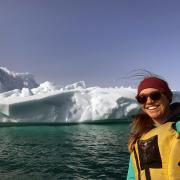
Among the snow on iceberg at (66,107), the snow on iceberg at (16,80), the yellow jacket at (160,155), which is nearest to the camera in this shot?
the yellow jacket at (160,155)

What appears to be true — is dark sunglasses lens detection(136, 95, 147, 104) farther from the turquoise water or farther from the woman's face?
the turquoise water

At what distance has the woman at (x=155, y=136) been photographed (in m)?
2.00

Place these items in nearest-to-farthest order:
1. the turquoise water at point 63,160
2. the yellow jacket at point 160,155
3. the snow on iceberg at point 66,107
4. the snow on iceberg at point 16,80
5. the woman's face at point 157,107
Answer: the yellow jacket at point 160,155 → the woman's face at point 157,107 → the turquoise water at point 63,160 → the snow on iceberg at point 66,107 → the snow on iceberg at point 16,80

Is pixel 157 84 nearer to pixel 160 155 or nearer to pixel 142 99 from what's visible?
pixel 142 99

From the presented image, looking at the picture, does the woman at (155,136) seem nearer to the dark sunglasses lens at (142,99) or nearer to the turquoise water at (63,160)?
the dark sunglasses lens at (142,99)

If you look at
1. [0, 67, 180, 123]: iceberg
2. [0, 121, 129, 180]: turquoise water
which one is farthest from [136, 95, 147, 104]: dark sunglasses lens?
[0, 67, 180, 123]: iceberg

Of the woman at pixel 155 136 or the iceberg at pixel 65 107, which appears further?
the iceberg at pixel 65 107

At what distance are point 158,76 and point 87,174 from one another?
37.8 feet

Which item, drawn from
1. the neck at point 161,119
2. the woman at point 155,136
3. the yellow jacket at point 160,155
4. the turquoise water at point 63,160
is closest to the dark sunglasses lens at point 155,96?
the woman at point 155,136

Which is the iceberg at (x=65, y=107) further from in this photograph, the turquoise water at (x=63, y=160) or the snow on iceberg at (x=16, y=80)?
the snow on iceberg at (x=16, y=80)

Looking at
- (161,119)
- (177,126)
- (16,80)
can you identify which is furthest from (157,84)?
(16,80)

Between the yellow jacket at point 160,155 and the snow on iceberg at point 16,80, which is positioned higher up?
the snow on iceberg at point 16,80

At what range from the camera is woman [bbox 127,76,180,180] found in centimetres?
200

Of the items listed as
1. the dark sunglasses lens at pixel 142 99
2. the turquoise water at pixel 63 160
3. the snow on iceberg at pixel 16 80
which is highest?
the snow on iceberg at pixel 16 80
